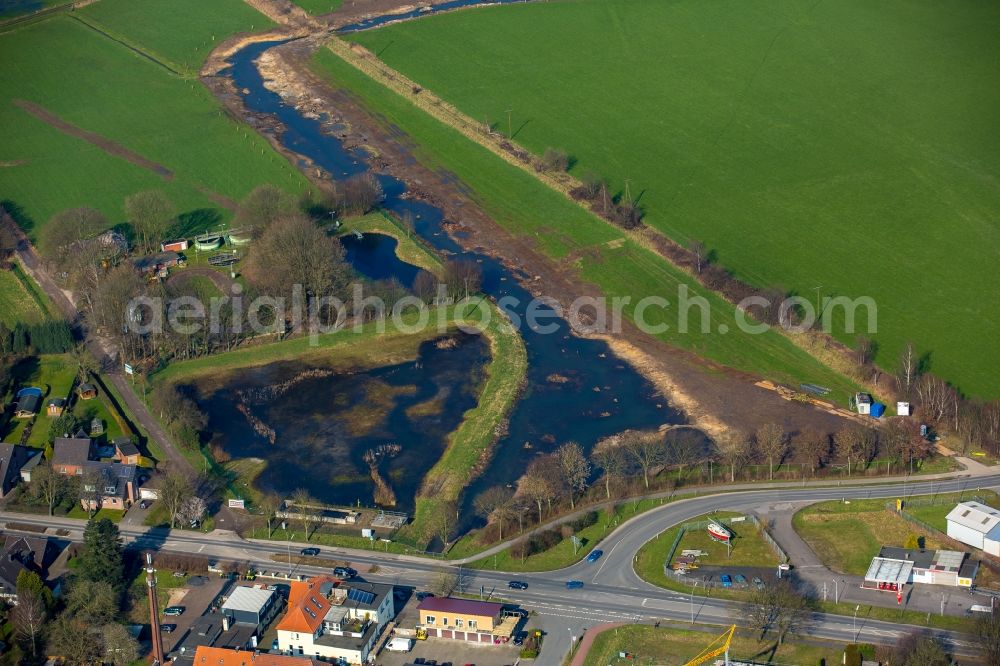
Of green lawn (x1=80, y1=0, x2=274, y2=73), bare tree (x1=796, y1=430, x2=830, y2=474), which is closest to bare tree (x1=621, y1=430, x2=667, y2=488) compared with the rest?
bare tree (x1=796, y1=430, x2=830, y2=474)

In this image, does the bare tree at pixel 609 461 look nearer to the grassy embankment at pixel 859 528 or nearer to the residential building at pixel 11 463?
the grassy embankment at pixel 859 528

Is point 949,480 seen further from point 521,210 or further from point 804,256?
point 521,210

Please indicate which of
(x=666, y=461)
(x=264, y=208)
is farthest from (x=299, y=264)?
(x=666, y=461)

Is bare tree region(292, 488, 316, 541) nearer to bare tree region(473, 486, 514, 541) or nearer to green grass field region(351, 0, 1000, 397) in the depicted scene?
bare tree region(473, 486, 514, 541)

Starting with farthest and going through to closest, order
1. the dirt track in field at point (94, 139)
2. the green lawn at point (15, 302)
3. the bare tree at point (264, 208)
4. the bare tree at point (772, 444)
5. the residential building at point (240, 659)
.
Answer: the dirt track in field at point (94, 139), the bare tree at point (264, 208), the green lawn at point (15, 302), the bare tree at point (772, 444), the residential building at point (240, 659)

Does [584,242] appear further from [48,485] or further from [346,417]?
[48,485]

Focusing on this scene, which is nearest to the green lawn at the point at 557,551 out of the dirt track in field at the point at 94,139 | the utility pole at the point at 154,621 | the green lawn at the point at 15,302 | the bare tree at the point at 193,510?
the bare tree at the point at 193,510
